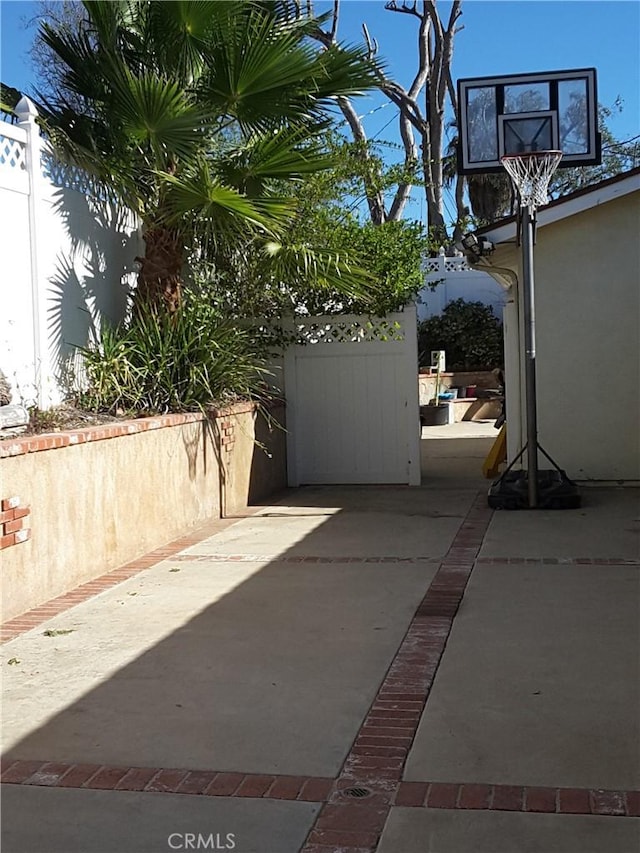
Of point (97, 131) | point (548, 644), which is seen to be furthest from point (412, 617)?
point (97, 131)

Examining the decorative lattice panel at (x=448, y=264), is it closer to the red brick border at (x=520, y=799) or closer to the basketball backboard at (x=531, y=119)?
the basketball backboard at (x=531, y=119)

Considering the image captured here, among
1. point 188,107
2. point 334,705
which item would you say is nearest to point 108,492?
point 334,705

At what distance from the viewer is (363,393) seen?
1161cm

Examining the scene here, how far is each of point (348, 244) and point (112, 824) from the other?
8430mm

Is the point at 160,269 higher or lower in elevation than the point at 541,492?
higher

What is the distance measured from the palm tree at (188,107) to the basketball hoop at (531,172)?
1.79 m

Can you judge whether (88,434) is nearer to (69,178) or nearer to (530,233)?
(69,178)

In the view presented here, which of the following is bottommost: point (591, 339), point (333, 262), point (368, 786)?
point (368, 786)

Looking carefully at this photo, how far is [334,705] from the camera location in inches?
170

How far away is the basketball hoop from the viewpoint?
9.48 metres

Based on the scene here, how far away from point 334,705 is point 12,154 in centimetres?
574

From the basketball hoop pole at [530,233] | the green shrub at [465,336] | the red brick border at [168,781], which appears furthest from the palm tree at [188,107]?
the green shrub at [465,336]

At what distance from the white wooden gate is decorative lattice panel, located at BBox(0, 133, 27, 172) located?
4.37 metres

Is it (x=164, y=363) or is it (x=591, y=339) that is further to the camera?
(x=591, y=339)
